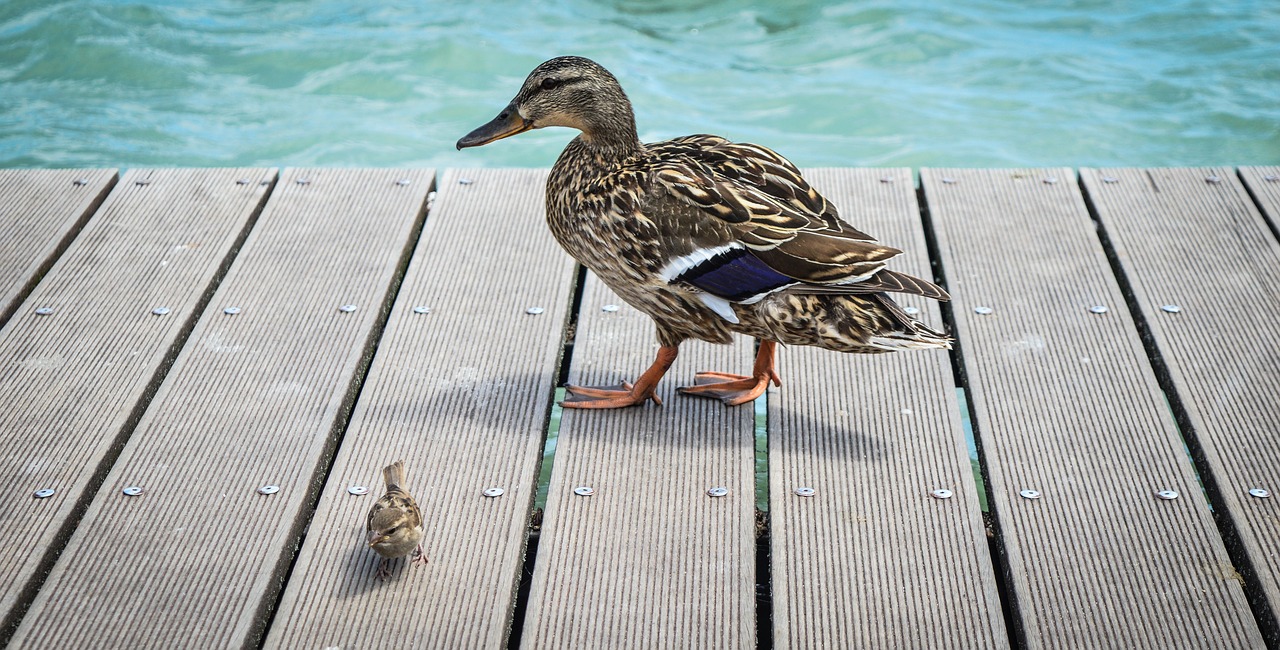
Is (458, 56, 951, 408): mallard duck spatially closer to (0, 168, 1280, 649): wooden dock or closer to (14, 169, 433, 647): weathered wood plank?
(0, 168, 1280, 649): wooden dock

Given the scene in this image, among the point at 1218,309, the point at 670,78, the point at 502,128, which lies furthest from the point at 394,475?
the point at 670,78

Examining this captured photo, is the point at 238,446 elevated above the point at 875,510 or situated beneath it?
elevated above

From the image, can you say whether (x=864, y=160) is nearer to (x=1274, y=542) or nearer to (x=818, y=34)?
(x=818, y=34)

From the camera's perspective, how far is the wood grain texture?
14.0 feet

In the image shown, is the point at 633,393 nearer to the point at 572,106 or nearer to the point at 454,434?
the point at 454,434

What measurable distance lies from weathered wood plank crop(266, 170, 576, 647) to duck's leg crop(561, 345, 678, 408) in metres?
0.11

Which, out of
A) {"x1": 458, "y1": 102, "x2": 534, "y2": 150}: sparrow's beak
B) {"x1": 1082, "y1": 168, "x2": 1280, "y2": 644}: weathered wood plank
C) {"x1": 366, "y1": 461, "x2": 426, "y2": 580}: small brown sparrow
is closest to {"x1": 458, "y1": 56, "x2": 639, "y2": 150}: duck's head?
{"x1": 458, "y1": 102, "x2": 534, "y2": 150}: sparrow's beak

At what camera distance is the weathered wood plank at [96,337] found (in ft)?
10.3

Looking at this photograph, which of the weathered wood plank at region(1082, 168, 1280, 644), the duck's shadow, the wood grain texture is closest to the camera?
the weathered wood plank at region(1082, 168, 1280, 644)

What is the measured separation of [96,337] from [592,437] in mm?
1706

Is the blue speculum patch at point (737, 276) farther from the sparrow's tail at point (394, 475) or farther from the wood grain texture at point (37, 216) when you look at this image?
the wood grain texture at point (37, 216)

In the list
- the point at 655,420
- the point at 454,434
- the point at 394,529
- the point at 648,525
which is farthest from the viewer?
the point at 655,420

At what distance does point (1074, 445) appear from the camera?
11.2ft

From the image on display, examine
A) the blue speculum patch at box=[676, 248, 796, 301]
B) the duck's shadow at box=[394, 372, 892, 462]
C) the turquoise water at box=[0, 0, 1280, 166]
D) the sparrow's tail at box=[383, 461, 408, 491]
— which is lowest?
the turquoise water at box=[0, 0, 1280, 166]
